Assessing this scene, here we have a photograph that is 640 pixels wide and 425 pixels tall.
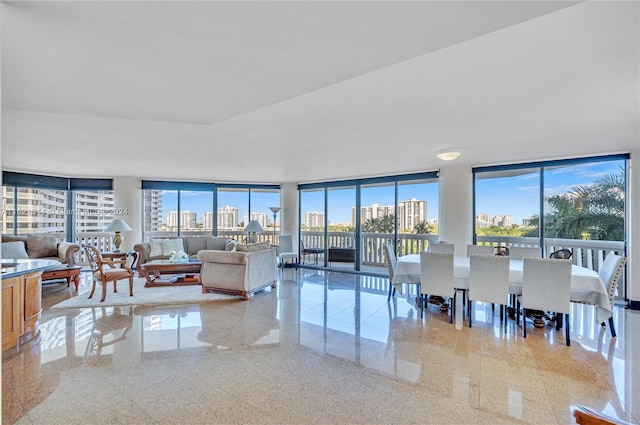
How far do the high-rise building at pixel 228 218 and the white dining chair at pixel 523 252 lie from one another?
6.77 m

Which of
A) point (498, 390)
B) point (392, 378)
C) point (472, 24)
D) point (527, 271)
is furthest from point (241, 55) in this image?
point (527, 271)

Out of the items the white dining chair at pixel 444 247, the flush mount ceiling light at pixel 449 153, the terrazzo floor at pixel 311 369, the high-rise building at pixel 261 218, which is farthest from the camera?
the high-rise building at pixel 261 218

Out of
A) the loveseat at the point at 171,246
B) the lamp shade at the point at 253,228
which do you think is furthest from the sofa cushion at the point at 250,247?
the loveseat at the point at 171,246

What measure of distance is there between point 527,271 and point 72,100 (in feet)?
15.3

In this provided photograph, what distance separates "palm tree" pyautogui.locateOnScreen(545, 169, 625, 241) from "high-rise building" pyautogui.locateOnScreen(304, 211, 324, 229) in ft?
16.3

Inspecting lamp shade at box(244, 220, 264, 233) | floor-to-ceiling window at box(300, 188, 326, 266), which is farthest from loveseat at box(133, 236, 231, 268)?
floor-to-ceiling window at box(300, 188, 326, 266)

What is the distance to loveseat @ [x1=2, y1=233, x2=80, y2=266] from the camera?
560 centimetres

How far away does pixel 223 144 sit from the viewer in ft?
13.9

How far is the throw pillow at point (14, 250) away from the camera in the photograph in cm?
548

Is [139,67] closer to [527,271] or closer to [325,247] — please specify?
[527,271]

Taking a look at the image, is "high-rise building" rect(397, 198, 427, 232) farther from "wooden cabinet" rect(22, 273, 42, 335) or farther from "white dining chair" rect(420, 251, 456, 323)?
"wooden cabinet" rect(22, 273, 42, 335)

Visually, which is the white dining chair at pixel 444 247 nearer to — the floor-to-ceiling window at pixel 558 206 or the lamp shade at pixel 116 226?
the floor-to-ceiling window at pixel 558 206

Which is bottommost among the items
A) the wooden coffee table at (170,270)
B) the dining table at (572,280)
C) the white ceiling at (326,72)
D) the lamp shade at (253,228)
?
the wooden coffee table at (170,270)

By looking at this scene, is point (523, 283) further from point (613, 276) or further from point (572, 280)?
point (613, 276)
